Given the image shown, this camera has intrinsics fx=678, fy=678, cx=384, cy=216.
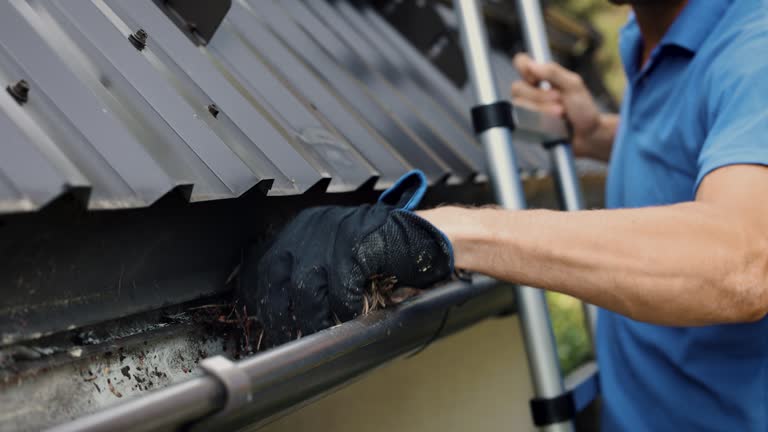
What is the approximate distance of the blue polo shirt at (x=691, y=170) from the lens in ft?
4.61

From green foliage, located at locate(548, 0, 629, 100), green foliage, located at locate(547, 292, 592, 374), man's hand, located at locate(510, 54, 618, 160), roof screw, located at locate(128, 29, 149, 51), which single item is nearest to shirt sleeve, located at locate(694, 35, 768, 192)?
man's hand, located at locate(510, 54, 618, 160)

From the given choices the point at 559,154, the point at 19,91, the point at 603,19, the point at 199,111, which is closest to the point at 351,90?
the point at 199,111

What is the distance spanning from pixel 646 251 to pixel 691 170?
0.59 meters

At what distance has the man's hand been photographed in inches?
90.0

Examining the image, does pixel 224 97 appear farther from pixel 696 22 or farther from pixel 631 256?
pixel 696 22

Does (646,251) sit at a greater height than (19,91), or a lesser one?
lesser

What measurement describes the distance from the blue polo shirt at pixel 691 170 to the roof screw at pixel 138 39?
1.14 m

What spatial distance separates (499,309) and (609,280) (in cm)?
74

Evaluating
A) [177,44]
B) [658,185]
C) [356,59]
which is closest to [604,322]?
[658,185]

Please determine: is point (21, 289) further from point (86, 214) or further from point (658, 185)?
point (658, 185)

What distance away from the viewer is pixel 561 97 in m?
2.41

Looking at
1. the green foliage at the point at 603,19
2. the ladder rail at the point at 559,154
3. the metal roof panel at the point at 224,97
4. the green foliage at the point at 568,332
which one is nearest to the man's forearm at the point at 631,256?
the metal roof panel at the point at 224,97

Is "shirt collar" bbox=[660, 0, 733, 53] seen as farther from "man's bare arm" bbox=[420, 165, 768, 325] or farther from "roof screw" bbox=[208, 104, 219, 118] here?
"roof screw" bbox=[208, 104, 219, 118]

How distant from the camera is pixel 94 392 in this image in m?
0.97
